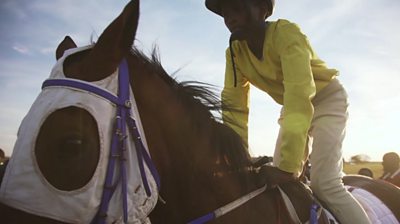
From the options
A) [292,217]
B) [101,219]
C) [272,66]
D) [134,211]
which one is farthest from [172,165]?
[272,66]

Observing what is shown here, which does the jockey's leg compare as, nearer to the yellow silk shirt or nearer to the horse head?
the yellow silk shirt

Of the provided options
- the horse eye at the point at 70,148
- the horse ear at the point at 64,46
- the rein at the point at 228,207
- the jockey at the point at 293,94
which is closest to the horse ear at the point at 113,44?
Answer: the horse eye at the point at 70,148

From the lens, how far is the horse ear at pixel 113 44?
6.21ft

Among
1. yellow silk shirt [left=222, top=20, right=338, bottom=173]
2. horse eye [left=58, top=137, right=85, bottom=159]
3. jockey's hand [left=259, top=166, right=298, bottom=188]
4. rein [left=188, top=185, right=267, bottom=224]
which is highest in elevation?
yellow silk shirt [left=222, top=20, right=338, bottom=173]

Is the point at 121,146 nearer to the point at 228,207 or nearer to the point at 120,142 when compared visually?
the point at 120,142

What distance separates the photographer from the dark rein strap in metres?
1.81

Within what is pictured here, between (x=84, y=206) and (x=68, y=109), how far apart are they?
448 mm

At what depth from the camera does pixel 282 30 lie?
118 inches

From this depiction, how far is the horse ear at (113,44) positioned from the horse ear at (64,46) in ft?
2.24

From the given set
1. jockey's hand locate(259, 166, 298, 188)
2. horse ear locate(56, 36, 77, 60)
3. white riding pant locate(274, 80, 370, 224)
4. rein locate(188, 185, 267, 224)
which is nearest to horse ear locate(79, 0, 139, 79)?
horse ear locate(56, 36, 77, 60)

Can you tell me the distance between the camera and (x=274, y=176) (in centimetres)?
258

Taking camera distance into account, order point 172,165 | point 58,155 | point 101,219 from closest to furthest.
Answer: point 58,155
point 101,219
point 172,165

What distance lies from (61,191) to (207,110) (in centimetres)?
106

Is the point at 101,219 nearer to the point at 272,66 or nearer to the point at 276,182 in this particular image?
the point at 276,182
